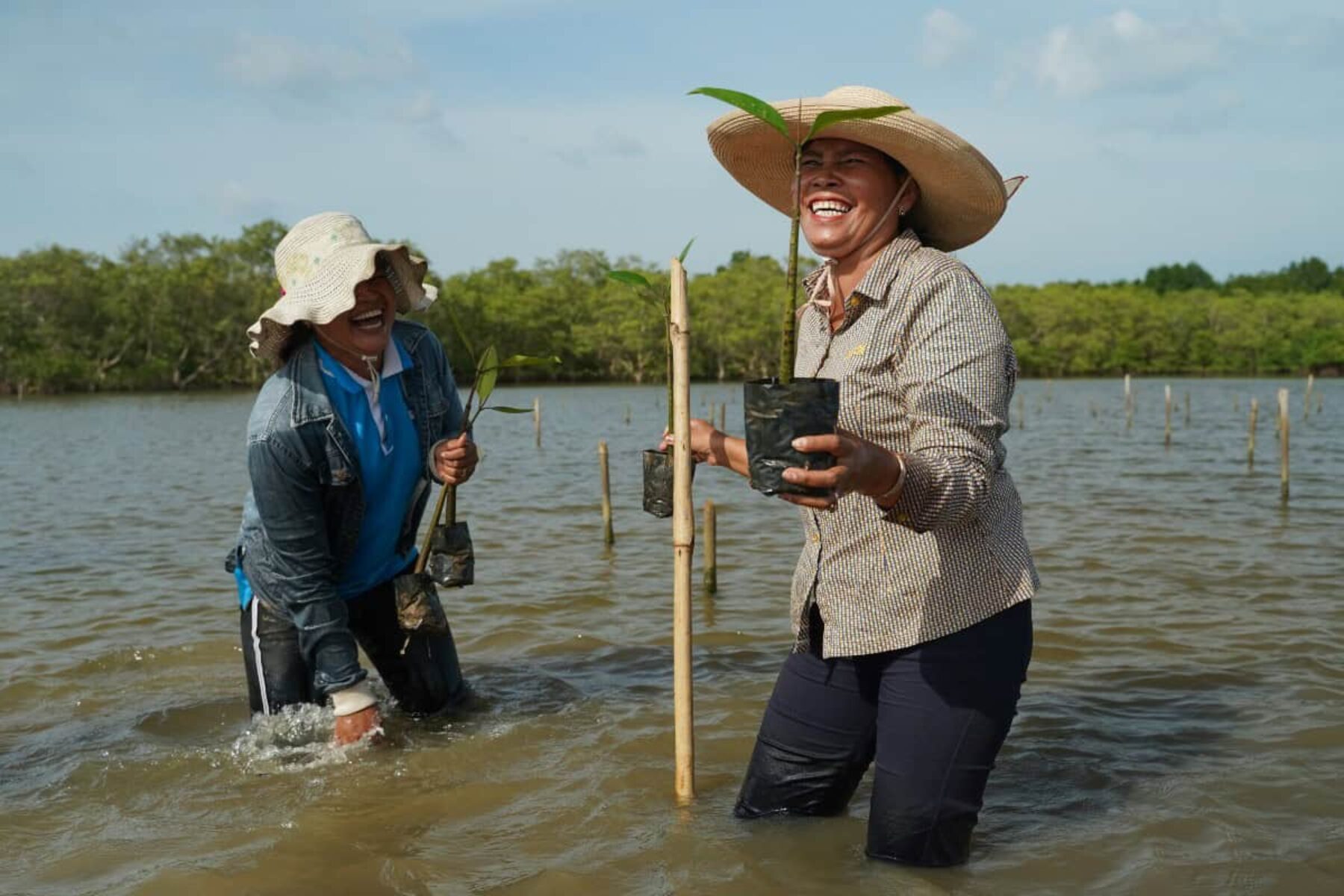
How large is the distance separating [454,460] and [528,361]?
44 cm

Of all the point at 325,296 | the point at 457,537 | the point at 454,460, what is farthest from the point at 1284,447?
the point at 325,296

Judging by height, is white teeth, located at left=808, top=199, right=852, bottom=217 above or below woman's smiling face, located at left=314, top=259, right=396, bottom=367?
above

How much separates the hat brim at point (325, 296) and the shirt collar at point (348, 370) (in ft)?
0.44

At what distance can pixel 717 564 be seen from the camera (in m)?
10.6

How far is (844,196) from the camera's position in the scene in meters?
2.93

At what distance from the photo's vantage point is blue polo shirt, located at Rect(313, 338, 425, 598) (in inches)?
157

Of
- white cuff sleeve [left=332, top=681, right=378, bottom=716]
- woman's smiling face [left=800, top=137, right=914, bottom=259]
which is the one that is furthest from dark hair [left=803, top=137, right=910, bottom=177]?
white cuff sleeve [left=332, top=681, right=378, bottom=716]

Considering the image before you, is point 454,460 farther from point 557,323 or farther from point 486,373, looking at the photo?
point 557,323

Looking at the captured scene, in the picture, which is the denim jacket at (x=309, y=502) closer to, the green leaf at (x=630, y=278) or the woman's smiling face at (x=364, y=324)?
the woman's smiling face at (x=364, y=324)

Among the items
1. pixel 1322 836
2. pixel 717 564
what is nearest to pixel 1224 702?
pixel 1322 836

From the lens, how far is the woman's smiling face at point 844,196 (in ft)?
9.58

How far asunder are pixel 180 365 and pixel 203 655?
261 ft

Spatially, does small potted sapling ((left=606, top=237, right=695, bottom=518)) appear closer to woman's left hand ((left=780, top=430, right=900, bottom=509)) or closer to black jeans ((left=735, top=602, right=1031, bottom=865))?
black jeans ((left=735, top=602, right=1031, bottom=865))

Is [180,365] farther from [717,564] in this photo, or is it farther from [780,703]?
[780,703]
